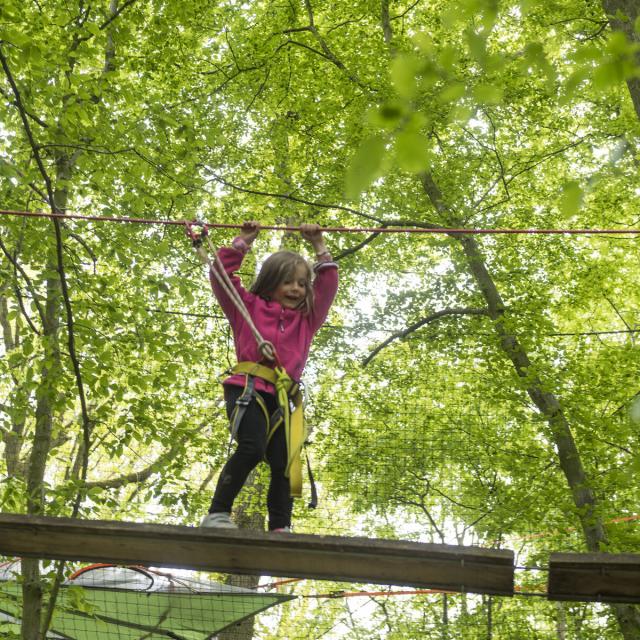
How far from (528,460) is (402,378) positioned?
1.59 meters

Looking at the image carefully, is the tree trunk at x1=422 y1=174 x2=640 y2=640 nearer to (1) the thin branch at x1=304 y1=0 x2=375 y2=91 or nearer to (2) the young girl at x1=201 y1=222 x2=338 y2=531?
(1) the thin branch at x1=304 y1=0 x2=375 y2=91

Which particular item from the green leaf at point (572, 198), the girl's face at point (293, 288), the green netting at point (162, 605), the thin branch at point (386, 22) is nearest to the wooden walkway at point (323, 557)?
the girl's face at point (293, 288)

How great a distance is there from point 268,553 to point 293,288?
956 mm

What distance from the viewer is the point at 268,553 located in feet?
8.54

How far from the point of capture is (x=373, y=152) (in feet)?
4.07

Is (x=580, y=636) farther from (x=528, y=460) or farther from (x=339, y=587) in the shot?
(x=339, y=587)

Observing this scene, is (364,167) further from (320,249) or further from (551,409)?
(551,409)

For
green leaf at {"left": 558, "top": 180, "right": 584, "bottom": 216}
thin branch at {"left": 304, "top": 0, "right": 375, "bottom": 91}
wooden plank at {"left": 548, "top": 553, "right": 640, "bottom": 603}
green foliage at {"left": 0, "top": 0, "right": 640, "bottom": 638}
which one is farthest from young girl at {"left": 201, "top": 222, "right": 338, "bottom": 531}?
thin branch at {"left": 304, "top": 0, "right": 375, "bottom": 91}

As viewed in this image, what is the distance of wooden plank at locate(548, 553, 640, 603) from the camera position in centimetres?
249

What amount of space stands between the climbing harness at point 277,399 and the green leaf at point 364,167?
159cm

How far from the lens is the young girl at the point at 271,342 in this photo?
114 inches

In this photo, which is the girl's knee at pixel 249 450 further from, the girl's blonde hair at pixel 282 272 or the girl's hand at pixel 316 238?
the girl's hand at pixel 316 238

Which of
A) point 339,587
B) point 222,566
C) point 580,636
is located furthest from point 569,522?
point 339,587

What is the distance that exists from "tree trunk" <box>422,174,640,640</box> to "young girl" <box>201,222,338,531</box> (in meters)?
3.46
